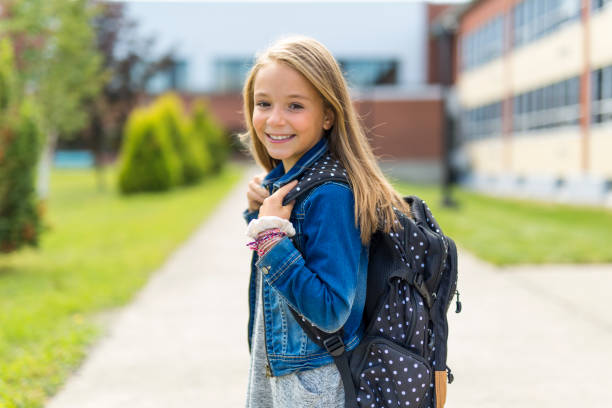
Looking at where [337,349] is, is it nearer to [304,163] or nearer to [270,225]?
[270,225]

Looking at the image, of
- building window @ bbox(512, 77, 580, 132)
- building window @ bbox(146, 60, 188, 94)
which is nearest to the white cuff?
building window @ bbox(512, 77, 580, 132)

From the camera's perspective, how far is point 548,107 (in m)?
20.6

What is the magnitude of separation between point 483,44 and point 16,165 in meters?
23.2

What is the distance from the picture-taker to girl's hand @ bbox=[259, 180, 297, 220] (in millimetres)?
1771

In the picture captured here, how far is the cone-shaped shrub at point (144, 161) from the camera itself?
1958cm

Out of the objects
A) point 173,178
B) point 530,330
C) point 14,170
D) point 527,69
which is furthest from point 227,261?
point 527,69

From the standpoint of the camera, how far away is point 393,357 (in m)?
1.77

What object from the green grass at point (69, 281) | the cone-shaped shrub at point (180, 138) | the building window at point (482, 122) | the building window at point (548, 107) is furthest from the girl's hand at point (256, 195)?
the building window at point (482, 122)

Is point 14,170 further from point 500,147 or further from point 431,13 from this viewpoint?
point 431,13

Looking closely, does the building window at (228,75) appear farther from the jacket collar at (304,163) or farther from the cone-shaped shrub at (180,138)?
the jacket collar at (304,163)

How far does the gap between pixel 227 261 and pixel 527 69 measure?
17344 mm

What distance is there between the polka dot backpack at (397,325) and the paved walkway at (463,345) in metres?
1.75

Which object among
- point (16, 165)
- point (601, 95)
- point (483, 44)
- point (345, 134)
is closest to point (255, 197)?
point (345, 134)

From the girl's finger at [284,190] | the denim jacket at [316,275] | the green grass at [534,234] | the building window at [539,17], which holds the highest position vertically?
the building window at [539,17]
